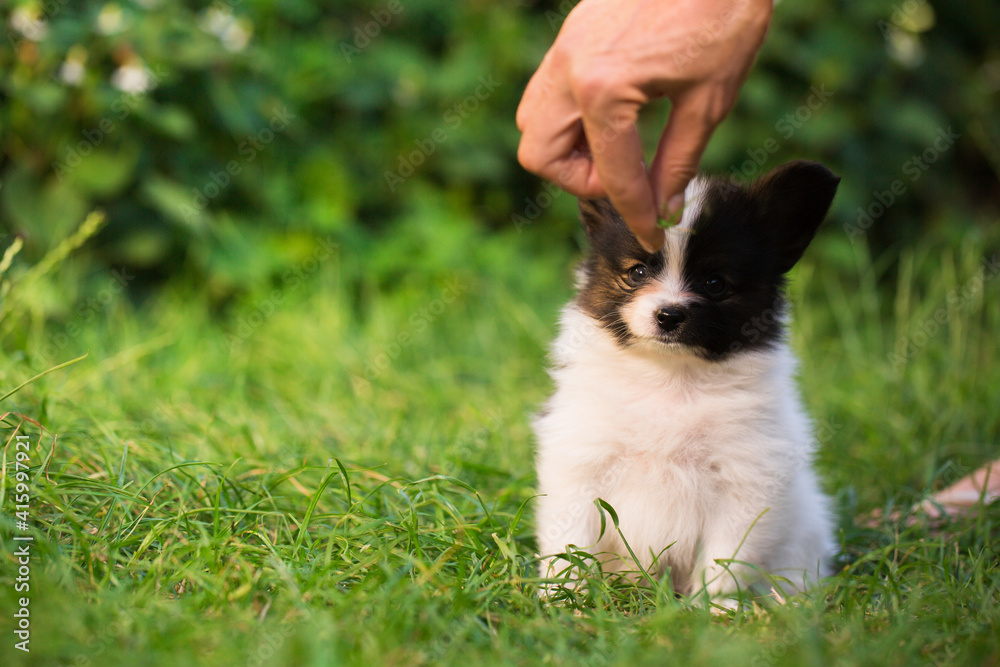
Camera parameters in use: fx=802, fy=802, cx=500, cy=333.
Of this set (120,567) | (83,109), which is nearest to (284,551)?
(120,567)

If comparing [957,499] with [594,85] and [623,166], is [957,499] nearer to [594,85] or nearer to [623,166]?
[623,166]

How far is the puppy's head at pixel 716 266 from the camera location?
2.48 m

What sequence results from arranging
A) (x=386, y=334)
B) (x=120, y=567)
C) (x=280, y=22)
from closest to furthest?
(x=120, y=567) < (x=386, y=334) < (x=280, y=22)

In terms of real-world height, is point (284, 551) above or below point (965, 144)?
below

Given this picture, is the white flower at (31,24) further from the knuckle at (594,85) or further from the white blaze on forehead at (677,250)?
the white blaze on forehead at (677,250)

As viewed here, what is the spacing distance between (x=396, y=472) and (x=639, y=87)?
1.82 metres

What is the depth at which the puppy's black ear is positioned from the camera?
99.4 inches

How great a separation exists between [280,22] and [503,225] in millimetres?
2228

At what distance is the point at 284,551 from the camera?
239 centimetres

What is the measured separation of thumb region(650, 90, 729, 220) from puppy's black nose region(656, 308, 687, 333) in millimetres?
287

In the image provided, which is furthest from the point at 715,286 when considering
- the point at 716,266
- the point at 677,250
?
the point at 677,250

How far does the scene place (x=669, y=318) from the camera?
2.44m

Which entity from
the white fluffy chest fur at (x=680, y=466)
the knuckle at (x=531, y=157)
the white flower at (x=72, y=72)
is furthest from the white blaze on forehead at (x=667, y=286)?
the white flower at (x=72, y=72)

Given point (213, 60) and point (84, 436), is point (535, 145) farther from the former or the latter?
point (213, 60)
